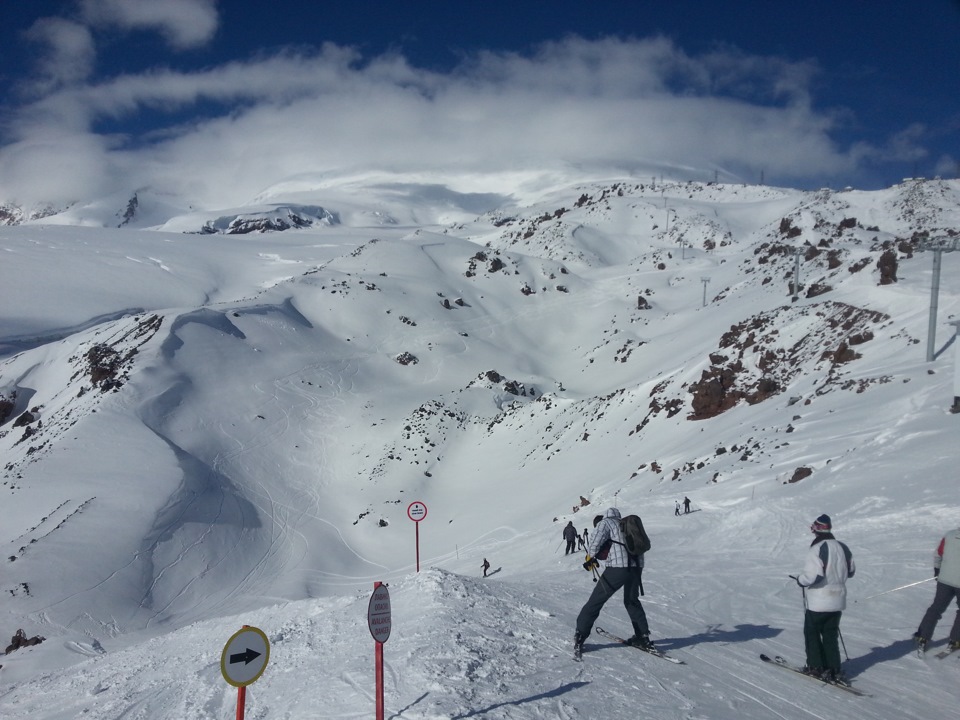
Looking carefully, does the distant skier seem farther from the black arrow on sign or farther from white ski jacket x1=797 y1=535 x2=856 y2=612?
the black arrow on sign

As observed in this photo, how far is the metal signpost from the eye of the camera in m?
5.25

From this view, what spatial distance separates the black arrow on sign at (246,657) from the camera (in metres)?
5.31

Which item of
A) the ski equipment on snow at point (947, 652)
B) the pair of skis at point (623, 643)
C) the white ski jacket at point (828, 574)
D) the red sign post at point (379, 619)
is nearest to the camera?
the red sign post at point (379, 619)

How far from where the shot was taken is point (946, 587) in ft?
26.1

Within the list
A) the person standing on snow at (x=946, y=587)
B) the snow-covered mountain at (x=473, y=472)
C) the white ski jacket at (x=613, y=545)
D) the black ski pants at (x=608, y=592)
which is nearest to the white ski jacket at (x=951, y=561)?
the person standing on snow at (x=946, y=587)

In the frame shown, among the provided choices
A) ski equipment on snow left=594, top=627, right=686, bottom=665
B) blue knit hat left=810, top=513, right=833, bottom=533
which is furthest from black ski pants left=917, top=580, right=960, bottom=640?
ski equipment on snow left=594, top=627, right=686, bottom=665

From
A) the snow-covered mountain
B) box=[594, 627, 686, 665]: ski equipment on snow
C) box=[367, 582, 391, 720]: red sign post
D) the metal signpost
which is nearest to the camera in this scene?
the metal signpost

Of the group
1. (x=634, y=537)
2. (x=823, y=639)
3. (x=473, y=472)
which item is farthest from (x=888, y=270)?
(x=634, y=537)

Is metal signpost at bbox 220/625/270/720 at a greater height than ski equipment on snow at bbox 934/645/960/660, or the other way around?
metal signpost at bbox 220/625/270/720

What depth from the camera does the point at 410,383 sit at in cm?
5072

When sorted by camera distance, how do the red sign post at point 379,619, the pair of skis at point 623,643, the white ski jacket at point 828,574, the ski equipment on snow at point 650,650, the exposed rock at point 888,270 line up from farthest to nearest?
the exposed rock at point 888,270, the ski equipment on snow at point 650,650, the pair of skis at point 623,643, the white ski jacket at point 828,574, the red sign post at point 379,619

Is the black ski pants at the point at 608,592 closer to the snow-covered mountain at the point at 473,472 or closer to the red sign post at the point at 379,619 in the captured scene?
the snow-covered mountain at the point at 473,472

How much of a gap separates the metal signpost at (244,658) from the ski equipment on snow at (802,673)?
5.70 meters

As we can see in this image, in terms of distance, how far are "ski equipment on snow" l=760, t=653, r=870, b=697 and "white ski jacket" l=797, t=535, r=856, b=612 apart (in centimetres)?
95
